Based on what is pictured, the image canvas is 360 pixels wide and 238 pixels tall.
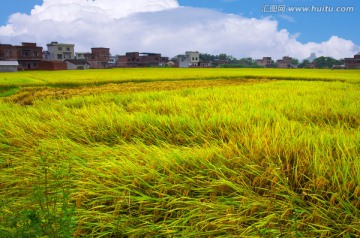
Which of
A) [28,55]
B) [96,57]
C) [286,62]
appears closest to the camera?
[28,55]

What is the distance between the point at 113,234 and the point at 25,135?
2.23 metres

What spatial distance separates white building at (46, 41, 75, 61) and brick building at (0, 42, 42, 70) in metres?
8.15

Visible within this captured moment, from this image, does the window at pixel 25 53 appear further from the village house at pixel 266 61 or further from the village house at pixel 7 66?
the village house at pixel 266 61

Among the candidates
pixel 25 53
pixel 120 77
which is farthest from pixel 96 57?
pixel 120 77

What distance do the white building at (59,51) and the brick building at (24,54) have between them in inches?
321

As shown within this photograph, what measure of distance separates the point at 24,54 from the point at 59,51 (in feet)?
35.9

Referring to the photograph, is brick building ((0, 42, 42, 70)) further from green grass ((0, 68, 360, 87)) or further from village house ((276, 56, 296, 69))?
village house ((276, 56, 296, 69))

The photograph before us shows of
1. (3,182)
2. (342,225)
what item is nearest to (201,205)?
(342,225)

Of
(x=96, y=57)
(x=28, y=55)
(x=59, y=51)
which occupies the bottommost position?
(x=28, y=55)

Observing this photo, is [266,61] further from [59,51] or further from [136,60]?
[59,51]

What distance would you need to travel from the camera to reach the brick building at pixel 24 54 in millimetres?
47062

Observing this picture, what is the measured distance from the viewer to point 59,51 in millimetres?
58594

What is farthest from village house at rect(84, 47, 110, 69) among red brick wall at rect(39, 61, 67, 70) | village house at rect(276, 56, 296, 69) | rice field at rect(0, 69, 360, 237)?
rice field at rect(0, 69, 360, 237)

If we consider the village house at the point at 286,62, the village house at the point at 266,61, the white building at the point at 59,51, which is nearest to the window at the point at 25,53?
the white building at the point at 59,51
